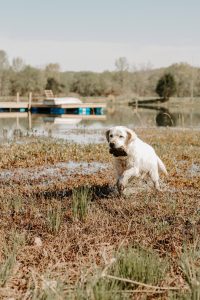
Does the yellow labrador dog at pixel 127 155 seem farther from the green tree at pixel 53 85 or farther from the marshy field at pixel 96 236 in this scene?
the green tree at pixel 53 85

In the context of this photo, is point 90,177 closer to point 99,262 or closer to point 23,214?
point 23,214

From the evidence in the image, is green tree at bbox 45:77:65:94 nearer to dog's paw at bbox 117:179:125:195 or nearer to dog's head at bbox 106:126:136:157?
dog's paw at bbox 117:179:125:195

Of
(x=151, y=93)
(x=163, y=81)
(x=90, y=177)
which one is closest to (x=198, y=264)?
(x=90, y=177)

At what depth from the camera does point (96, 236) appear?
573 centimetres

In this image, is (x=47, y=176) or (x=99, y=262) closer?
(x=99, y=262)

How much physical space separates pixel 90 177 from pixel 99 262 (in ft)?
21.1

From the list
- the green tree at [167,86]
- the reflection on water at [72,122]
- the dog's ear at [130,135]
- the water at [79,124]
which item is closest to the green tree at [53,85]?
the green tree at [167,86]

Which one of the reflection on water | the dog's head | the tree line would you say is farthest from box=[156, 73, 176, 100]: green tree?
the dog's head

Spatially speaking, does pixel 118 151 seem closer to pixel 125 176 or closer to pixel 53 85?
pixel 125 176

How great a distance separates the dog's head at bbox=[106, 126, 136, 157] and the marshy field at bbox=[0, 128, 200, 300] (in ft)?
2.59

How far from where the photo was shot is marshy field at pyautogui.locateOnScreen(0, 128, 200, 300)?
3904mm

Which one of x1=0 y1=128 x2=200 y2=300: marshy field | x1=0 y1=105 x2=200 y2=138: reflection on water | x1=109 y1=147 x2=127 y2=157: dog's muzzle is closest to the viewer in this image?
x1=0 y1=128 x2=200 y2=300: marshy field

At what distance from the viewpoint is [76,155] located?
51.5ft

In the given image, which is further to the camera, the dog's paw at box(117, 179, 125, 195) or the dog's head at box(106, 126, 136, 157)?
the dog's paw at box(117, 179, 125, 195)
